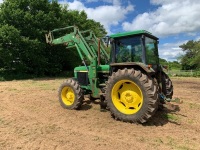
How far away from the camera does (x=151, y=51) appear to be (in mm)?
7086

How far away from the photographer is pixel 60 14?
24828mm

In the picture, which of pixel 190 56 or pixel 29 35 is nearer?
pixel 29 35

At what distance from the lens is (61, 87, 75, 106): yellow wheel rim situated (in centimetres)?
802

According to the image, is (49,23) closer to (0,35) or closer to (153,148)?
(0,35)

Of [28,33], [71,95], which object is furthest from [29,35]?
[71,95]

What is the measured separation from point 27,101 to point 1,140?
13.5 ft

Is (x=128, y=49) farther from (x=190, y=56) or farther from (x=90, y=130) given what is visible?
(x=190, y=56)

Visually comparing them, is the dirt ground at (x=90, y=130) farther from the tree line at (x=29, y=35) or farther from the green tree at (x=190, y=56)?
the green tree at (x=190, y=56)

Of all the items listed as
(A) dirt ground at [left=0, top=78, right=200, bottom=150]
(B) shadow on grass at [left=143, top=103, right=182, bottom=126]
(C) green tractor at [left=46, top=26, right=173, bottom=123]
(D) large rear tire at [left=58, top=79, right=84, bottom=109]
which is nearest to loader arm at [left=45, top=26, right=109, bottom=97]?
(C) green tractor at [left=46, top=26, right=173, bottom=123]

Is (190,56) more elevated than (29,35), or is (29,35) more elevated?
(29,35)

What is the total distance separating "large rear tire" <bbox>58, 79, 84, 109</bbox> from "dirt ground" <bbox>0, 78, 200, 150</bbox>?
0.78ft

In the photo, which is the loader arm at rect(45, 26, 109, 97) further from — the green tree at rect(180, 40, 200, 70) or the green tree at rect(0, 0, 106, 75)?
the green tree at rect(180, 40, 200, 70)

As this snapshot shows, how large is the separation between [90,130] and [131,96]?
1.45 metres

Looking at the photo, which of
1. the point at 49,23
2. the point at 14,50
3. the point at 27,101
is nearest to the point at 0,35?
the point at 14,50
